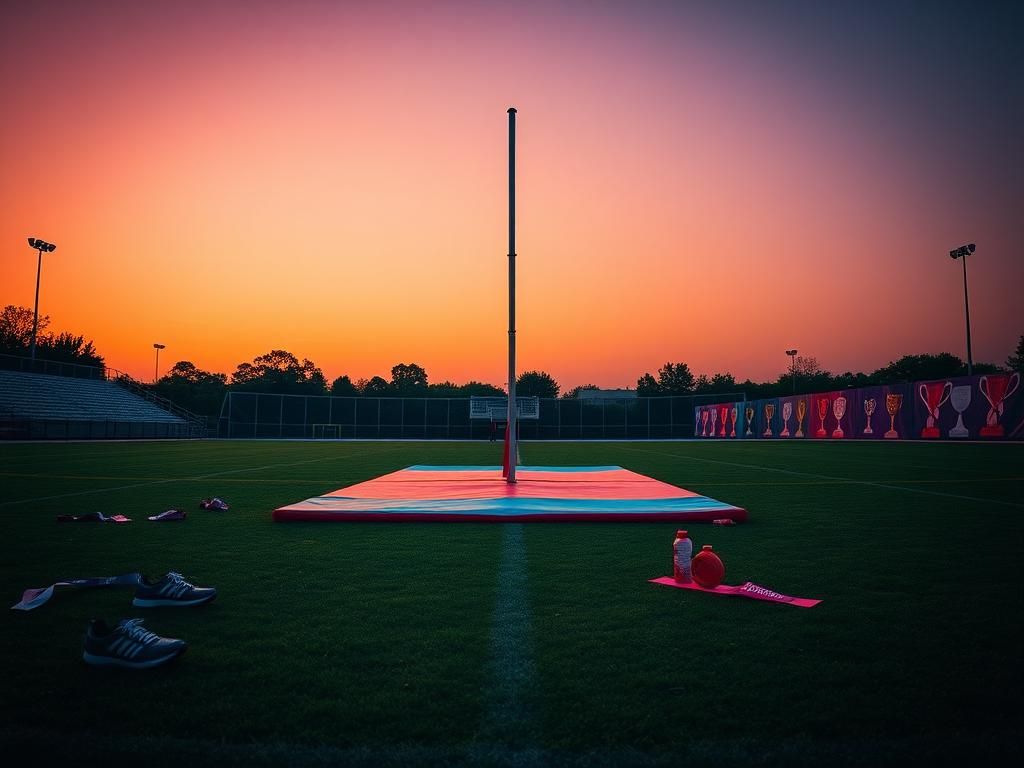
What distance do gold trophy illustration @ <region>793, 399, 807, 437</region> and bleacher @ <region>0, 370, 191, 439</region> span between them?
109ft

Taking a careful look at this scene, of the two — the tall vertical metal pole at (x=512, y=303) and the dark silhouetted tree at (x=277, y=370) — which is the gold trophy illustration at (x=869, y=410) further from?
the dark silhouetted tree at (x=277, y=370)

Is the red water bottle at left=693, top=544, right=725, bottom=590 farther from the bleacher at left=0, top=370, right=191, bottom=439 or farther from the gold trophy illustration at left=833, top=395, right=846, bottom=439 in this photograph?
the bleacher at left=0, top=370, right=191, bottom=439

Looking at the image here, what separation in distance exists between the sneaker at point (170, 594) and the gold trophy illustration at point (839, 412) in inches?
1103

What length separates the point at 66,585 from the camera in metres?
3.16

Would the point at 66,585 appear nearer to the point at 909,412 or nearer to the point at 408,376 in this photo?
the point at 909,412

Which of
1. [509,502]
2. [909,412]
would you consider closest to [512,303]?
[509,502]

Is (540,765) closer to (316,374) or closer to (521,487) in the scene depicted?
(521,487)

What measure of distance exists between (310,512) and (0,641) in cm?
300

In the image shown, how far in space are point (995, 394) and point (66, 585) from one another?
22734 mm

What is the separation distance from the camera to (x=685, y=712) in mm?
1861

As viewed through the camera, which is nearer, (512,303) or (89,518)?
(89,518)

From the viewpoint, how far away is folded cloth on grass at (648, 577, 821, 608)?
2955 millimetres

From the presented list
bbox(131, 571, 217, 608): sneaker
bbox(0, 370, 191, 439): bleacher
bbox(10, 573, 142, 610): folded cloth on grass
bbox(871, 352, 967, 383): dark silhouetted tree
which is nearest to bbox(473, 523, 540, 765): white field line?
bbox(131, 571, 217, 608): sneaker

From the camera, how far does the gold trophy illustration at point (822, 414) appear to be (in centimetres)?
2827
